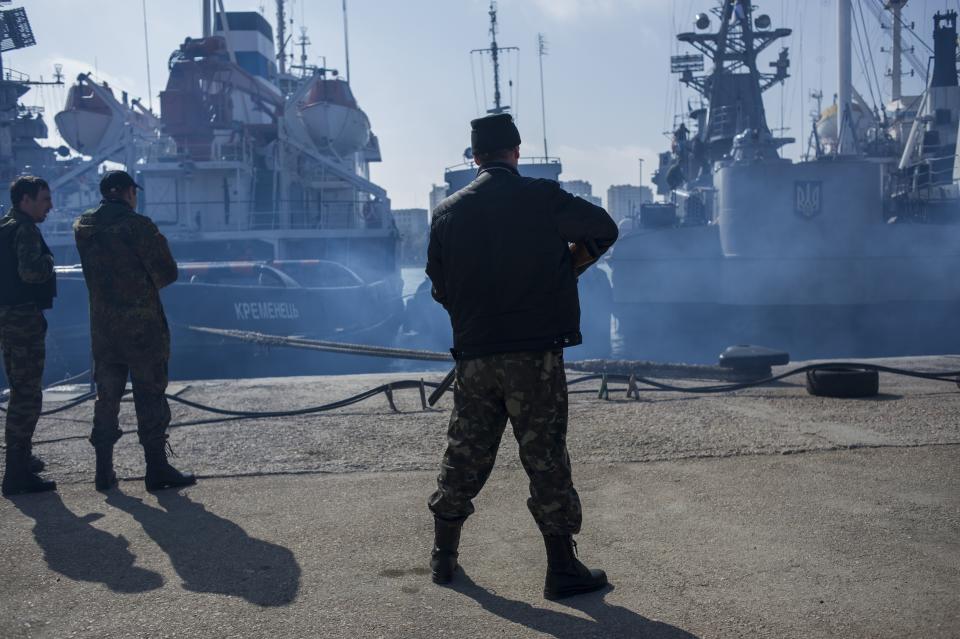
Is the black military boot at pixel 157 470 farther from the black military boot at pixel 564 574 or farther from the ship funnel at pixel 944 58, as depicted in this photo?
the ship funnel at pixel 944 58

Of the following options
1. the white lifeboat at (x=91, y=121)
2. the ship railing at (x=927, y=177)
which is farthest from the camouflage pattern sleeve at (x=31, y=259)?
the ship railing at (x=927, y=177)

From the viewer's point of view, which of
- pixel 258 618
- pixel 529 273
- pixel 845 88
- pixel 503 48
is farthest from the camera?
pixel 503 48

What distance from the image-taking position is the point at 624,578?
291cm

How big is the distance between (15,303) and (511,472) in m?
2.79

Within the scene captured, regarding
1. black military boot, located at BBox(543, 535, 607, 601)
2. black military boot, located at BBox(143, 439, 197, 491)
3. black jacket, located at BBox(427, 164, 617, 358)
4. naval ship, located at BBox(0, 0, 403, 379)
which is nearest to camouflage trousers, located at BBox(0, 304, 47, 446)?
black military boot, located at BBox(143, 439, 197, 491)

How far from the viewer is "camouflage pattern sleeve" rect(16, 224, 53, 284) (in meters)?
4.41

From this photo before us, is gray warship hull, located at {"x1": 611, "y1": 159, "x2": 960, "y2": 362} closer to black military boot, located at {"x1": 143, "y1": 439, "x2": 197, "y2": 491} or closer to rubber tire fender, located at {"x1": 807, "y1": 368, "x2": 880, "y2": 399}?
rubber tire fender, located at {"x1": 807, "y1": 368, "x2": 880, "y2": 399}

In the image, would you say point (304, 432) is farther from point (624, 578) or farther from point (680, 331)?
point (680, 331)

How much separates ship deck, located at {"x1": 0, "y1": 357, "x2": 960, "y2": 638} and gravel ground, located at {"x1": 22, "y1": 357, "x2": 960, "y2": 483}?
1.0 inches

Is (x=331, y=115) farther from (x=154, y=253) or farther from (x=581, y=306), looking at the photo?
(x=154, y=253)

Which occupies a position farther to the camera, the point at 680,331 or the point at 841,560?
the point at 680,331

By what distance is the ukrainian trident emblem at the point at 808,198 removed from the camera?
2277 cm

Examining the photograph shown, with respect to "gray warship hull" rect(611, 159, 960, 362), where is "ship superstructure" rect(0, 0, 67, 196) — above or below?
above

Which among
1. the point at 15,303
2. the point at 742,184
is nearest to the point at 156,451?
the point at 15,303
